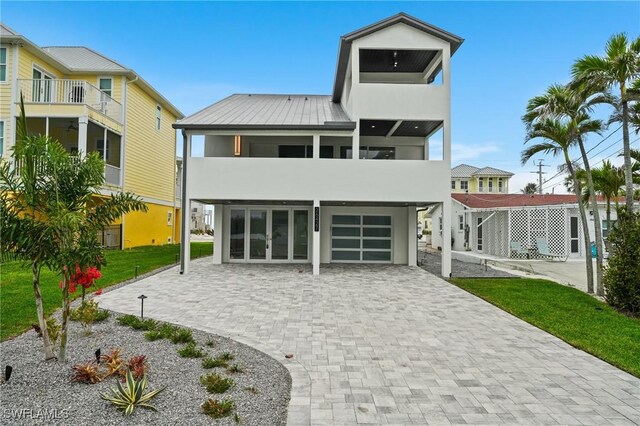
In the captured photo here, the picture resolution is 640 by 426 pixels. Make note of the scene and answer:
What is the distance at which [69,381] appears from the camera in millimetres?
4203

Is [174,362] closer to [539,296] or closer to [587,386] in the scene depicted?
[587,386]

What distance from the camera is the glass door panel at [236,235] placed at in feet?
53.0

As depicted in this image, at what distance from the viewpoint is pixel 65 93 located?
19.2 meters

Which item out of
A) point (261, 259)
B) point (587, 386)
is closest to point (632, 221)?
point (587, 386)

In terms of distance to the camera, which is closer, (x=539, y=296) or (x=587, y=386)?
(x=587, y=386)

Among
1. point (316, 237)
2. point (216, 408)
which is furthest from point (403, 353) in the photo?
point (316, 237)

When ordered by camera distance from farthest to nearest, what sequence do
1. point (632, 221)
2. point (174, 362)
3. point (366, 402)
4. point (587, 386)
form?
1. point (632, 221)
2. point (174, 362)
3. point (587, 386)
4. point (366, 402)

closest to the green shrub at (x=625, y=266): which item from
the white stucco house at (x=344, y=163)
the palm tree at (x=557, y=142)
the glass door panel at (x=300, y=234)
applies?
the palm tree at (x=557, y=142)

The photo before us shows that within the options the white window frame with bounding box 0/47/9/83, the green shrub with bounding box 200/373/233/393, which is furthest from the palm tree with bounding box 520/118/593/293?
the white window frame with bounding box 0/47/9/83

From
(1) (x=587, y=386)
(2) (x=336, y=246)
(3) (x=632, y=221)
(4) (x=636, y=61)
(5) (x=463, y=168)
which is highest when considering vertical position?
(5) (x=463, y=168)

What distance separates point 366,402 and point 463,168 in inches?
2081

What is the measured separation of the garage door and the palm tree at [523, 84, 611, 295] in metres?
7.60

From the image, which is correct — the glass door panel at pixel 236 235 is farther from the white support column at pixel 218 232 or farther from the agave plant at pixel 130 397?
the agave plant at pixel 130 397

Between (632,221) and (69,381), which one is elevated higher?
(632,221)
